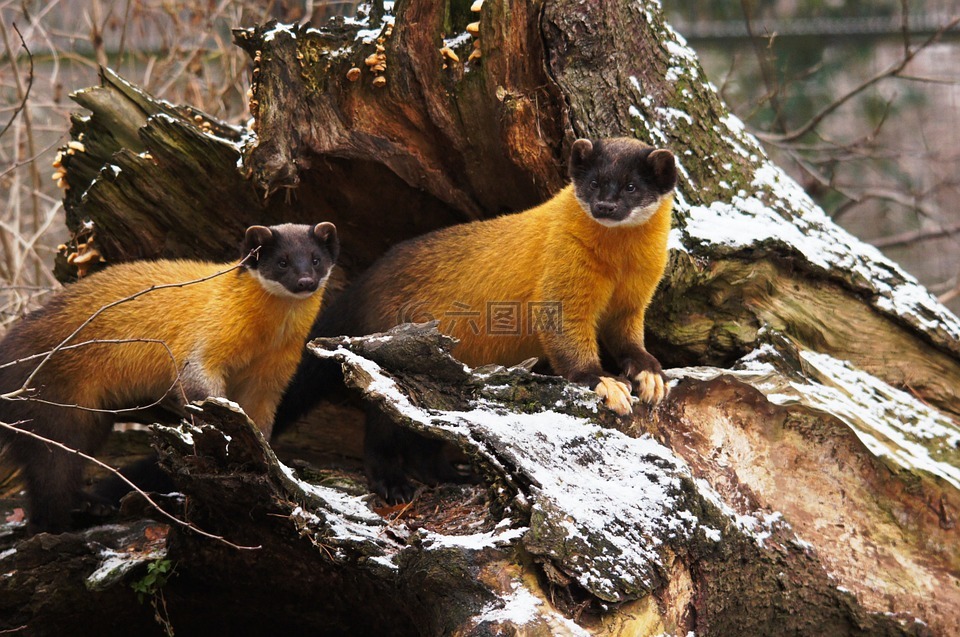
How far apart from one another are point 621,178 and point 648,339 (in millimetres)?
1325

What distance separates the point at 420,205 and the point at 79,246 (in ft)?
8.21

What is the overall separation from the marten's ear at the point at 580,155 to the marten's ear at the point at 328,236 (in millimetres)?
1672

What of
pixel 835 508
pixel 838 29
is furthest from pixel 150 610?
pixel 838 29

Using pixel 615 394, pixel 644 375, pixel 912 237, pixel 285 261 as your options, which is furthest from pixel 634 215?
pixel 912 237

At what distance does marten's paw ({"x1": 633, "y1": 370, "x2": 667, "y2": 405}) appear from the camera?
5.39m

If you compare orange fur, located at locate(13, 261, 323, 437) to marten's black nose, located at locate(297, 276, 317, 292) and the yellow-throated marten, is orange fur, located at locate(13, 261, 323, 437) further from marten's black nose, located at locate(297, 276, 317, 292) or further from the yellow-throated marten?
the yellow-throated marten

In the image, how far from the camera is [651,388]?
5.42 metres

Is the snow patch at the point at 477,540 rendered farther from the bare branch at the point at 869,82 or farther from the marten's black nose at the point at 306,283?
the bare branch at the point at 869,82

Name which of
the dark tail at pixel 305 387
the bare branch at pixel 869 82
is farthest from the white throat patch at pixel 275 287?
the bare branch at pixel 869 82

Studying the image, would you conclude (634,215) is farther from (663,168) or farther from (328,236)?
(328,236)

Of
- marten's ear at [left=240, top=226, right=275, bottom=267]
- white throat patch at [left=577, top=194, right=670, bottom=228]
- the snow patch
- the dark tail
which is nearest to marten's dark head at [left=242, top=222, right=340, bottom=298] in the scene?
marten's ear at [left=240, top=226, right=275, bottom=267]

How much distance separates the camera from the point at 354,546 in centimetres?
466

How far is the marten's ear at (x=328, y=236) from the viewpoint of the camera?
21.2ft

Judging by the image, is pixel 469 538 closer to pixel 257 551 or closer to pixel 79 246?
pixel 257 551
